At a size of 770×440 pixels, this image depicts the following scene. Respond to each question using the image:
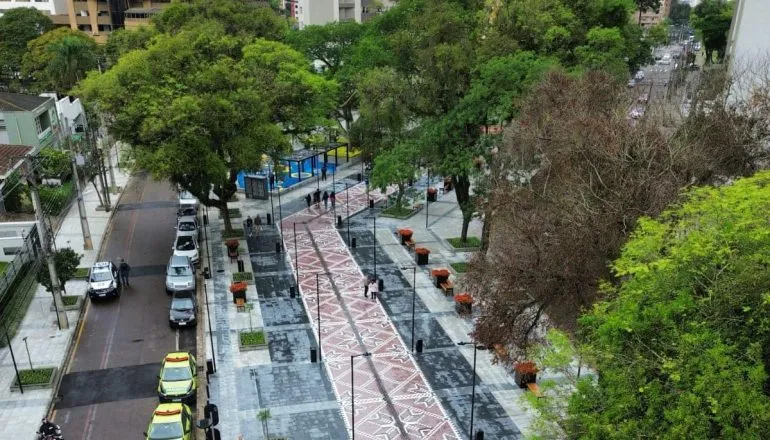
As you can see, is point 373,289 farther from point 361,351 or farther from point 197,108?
point 197,108

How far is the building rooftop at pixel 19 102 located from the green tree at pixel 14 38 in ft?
88.5

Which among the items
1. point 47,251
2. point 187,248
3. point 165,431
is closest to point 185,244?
point 187,248

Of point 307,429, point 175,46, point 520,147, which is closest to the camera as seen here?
point 307,429

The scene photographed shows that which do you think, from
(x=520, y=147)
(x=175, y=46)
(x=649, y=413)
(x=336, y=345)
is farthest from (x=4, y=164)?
(x=649, y=413)

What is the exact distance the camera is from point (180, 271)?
32.4m

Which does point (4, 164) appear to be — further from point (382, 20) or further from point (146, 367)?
point (382, 20)

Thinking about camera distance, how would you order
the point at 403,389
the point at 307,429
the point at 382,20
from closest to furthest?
the point at 307,429 → the point at 403,389 → the point at 382,20

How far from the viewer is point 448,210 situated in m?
43.9

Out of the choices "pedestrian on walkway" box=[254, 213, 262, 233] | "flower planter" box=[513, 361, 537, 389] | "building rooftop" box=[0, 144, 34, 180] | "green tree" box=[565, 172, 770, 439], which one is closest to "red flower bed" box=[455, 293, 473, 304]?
"flower planter" box=[513, 361, 537, 389]

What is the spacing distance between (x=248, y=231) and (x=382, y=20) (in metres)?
23.5

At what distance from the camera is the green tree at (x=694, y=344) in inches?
414

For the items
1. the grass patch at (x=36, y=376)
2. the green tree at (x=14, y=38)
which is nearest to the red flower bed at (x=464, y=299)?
the grass patch at (x=36, y=376)

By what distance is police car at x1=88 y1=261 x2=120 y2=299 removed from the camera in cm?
A: 3092

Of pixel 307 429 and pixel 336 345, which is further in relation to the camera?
pixel 336 345
